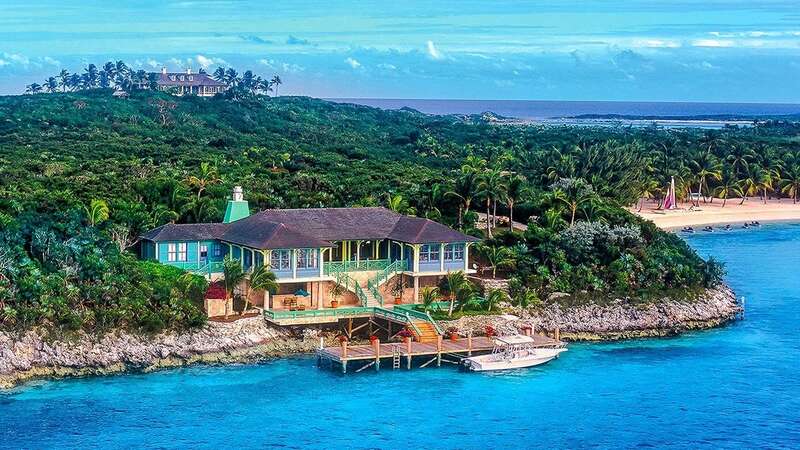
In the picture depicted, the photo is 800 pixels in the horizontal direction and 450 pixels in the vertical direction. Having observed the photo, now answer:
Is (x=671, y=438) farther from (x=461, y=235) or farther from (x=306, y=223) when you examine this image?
(x=306, y=223)

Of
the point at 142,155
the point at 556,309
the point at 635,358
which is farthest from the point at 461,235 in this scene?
the point at 142,155

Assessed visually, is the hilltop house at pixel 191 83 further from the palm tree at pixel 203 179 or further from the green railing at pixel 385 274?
the green railing at pixel 385 274

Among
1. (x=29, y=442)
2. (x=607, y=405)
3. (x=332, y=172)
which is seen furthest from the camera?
(x=332, y=172)

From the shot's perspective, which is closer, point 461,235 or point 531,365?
point 531,365

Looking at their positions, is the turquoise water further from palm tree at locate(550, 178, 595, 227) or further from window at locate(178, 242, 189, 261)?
palm tree at locate(550, 178, 595, 227)

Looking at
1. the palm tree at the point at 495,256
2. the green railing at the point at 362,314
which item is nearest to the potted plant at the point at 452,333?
the green railing at the point at 362,314

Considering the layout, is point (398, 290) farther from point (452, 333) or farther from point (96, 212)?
point (96, 212)

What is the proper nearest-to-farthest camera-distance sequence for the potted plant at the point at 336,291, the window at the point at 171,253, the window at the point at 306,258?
the window at the point at 306,258, the potted plant at the point at 336,291, the window at the point at 171,253
